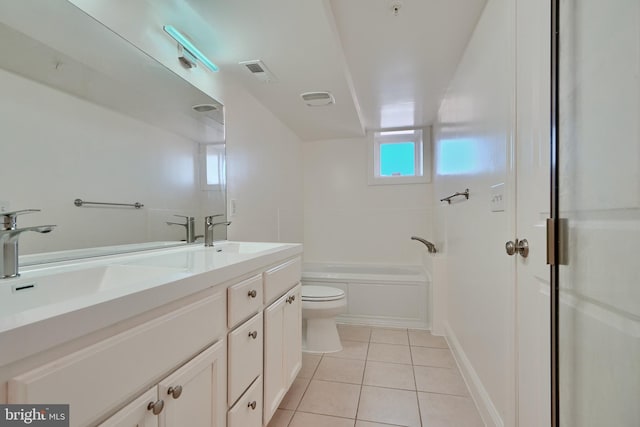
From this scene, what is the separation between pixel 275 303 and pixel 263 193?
4.23ft

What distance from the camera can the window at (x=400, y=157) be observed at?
345 cm

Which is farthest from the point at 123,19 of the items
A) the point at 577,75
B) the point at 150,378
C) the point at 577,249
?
the point at 577,249

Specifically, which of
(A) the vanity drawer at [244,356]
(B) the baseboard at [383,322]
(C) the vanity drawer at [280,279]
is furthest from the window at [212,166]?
(B) the baseboard at [383,322]

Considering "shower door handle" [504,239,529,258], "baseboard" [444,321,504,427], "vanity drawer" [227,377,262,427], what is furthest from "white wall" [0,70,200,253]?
"baseboard" [444,321,504,427]

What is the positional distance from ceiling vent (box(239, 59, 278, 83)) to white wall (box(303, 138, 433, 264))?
1.83 m

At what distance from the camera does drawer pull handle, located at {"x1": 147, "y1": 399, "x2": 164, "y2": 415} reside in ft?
2.10

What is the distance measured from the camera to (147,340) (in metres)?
0.63

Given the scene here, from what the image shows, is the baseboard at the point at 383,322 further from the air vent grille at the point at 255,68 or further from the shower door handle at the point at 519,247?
the air vent grille at the point at 255,68

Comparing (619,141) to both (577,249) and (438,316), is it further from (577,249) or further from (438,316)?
(438,316)

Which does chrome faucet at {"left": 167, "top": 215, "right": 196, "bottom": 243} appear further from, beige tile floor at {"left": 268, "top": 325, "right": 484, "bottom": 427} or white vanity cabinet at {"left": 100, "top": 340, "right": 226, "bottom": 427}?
beige tile floor at {"left": 268, "top": 325, "right": 484, "bottom": 427}

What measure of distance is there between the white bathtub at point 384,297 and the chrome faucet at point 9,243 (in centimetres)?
234

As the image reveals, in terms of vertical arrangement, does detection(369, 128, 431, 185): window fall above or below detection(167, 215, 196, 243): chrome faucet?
above

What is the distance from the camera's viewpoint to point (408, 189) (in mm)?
3488

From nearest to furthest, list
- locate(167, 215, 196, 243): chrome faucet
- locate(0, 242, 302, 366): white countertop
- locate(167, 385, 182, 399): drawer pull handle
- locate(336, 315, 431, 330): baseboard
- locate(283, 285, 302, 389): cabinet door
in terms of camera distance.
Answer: locate(0, 242, 302, 366): white countertop
locate(167, 385, 182, 399): drawer pull handle
locate(283, 285, 302, 389): cabinet door
locate(167, 215, 196, 243): chrome faucet
locate(336, 315, 431, 330): baseboard
